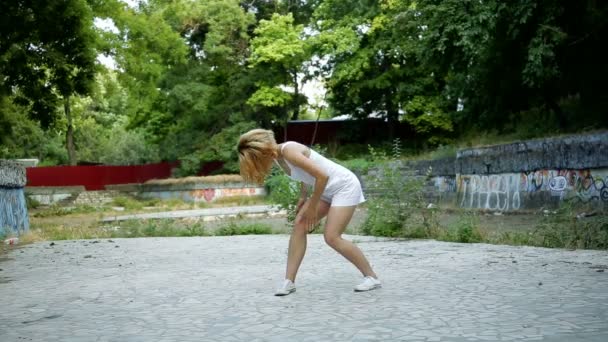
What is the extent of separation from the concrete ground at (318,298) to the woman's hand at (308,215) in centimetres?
68

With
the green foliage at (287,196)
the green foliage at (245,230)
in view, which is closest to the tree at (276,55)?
the green foliage at (287,196)

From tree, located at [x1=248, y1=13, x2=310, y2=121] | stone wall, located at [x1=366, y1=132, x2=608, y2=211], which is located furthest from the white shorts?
tree, located at [x1=248, y1=13, x2=310, y2=121]

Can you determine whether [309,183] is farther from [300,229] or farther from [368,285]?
[368,285]

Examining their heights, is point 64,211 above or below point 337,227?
below

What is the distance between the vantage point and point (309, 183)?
595cm

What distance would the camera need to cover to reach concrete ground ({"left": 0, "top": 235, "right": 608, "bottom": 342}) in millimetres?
4574

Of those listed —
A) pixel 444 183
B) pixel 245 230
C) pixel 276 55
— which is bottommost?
pixel 245 230

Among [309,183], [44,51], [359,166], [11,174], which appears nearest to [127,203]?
[359,166]

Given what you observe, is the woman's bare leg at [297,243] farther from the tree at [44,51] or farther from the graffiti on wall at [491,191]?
the graffiti on wall at [491,191]

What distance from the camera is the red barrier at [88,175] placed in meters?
43.9

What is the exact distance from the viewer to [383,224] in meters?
12.7

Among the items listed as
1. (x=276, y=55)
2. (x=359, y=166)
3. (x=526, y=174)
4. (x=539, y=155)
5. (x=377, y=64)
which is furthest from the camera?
(x=377, y=64)

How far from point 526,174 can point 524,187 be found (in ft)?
1.43

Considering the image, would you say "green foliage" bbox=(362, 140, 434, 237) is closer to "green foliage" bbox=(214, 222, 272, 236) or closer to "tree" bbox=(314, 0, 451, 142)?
"green foliage" bbox=(214, 222, 272, 236)
